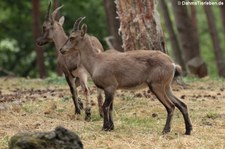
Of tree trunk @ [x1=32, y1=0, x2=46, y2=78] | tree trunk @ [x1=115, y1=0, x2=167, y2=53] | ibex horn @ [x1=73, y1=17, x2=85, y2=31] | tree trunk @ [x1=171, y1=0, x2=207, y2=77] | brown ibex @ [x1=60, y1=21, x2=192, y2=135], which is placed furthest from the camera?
tree trunk @ [x1=32, y1=0, x2=46, y2=78]

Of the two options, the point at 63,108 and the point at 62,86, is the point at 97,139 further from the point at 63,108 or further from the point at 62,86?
the point at 62,86

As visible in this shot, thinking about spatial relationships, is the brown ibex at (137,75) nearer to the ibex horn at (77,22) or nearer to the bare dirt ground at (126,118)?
the bare dirt ground at (126,118)

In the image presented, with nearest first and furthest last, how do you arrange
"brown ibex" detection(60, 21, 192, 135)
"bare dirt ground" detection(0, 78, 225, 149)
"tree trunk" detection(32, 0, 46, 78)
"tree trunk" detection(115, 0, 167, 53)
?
"bare dirt ground" detection(0, 78, 225, 149) → "brown ibex" detection(60, 21, 192, 135) → "tree trunk" detection(115, 0, 167, 53) → "tree trunk" detection(32, 0, 46, 78)

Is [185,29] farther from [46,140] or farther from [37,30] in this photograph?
[46,140]

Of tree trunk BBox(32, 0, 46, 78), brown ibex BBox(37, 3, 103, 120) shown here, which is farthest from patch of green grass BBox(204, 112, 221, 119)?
tree trunk BBox(32, 0, 46, 78)

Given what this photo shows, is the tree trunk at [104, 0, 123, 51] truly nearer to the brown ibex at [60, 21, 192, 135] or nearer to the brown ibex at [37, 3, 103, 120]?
the brown ibex at [37, 3, 103, 120]

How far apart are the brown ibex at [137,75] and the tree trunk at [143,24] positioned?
13.3 feet

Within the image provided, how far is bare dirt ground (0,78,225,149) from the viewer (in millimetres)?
8742

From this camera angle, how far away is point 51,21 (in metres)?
11.8

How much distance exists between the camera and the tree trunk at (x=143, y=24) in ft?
45.8

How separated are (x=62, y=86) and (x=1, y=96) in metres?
2.76

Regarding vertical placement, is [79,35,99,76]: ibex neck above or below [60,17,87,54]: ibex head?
below

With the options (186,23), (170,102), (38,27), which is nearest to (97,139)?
(170,102)

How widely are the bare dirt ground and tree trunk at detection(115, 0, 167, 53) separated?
1154 millimetres
